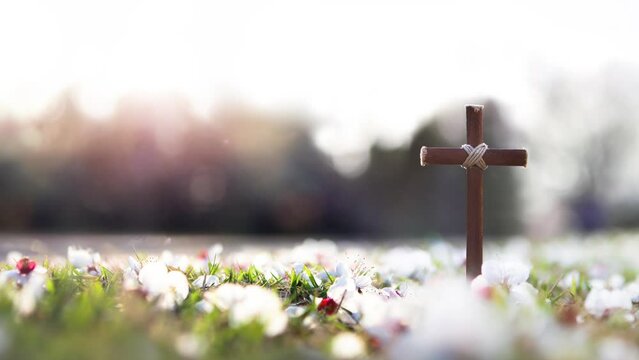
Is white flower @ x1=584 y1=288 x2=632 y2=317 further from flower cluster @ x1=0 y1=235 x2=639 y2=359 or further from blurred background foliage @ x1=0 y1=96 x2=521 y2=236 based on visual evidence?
blurred background foliage @ x1=0 y1=96 x2=521 y2=236

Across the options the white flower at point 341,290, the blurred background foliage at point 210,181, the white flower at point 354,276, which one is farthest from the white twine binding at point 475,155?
the blurred background foliage at point 210,181

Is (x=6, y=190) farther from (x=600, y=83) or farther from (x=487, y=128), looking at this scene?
(x=600, y=83)

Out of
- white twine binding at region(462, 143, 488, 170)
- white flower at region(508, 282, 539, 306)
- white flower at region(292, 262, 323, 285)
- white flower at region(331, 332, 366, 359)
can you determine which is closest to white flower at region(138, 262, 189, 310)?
white flower at region(292, 262, 323, 285)

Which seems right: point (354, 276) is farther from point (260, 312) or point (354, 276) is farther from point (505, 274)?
point (260, 312)

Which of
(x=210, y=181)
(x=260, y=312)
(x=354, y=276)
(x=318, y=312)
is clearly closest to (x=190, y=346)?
(x=260, y=312)

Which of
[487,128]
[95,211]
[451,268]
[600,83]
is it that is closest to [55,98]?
[95,211]

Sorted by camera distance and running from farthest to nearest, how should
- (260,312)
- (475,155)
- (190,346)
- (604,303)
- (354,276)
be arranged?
(475,155)
(354,276)
(604,303)
(260,312)
(190,346)
